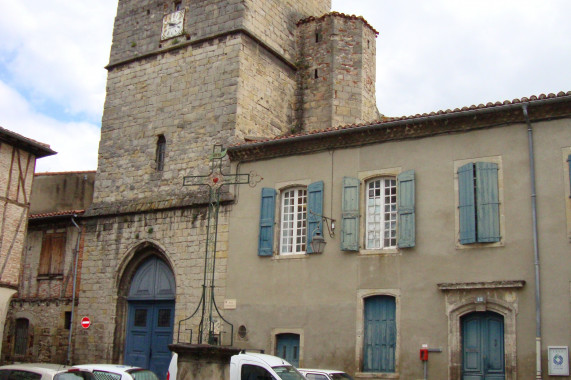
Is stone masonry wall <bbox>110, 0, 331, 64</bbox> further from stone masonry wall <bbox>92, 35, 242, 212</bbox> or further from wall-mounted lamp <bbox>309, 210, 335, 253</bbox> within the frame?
wall-mounted lamp <bbox>309, 210, 335, 253</bbox>

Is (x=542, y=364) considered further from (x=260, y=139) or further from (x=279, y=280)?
(x=260, y=139)

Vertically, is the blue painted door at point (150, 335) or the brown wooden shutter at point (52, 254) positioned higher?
the brown wooden shutter at point (52, 254)

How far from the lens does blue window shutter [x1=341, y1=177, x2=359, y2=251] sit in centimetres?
1524

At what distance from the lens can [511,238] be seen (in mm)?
13539

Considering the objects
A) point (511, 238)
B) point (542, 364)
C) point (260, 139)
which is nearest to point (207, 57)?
point (260, 139)

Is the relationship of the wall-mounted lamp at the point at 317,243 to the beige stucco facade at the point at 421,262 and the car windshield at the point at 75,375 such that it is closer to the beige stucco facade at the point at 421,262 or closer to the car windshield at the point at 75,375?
the beige stucco facade at the point at 421,262

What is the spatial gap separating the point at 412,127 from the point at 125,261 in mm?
8548

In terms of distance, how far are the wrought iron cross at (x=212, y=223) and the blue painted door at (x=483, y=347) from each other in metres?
5.42

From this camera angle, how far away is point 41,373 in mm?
11391

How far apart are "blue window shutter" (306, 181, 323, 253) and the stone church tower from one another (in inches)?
93.5

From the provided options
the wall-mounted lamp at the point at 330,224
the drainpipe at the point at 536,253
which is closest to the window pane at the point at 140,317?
the wall-mounted lamp at the point at 330,224

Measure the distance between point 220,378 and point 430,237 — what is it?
655 cm

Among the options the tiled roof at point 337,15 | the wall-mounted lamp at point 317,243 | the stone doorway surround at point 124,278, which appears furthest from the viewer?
the tiled roof at point 337,15

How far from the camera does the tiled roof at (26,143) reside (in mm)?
17922
